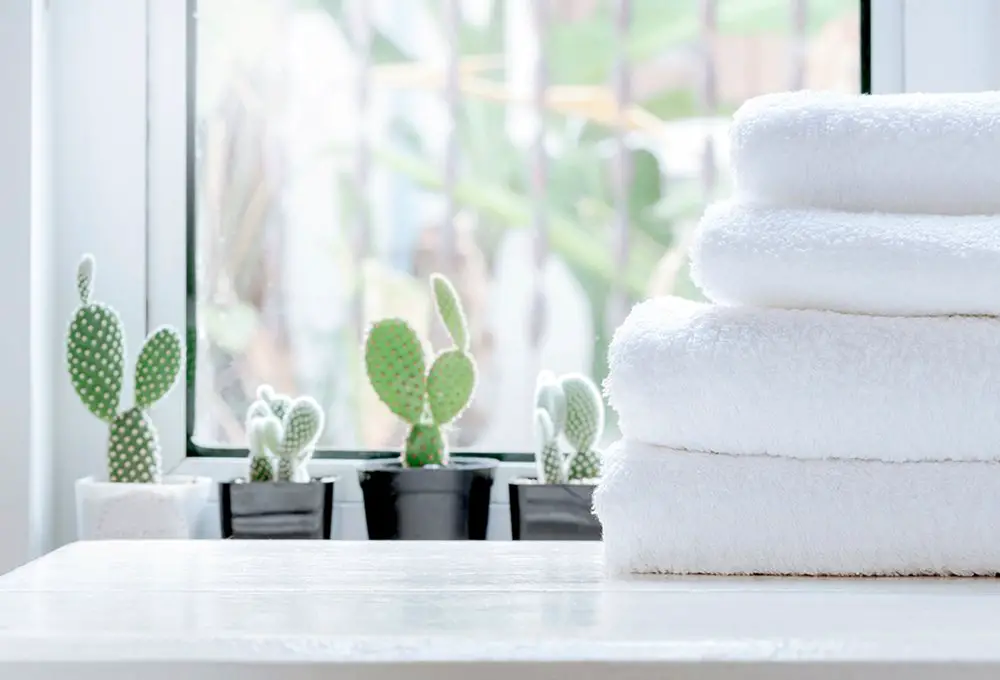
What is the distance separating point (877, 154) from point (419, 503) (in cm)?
54

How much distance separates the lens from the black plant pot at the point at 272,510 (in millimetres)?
1061

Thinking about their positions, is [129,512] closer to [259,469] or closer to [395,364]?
[259,469]

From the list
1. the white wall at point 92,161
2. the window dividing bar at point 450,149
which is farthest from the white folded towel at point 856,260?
the white wall at point 92,161

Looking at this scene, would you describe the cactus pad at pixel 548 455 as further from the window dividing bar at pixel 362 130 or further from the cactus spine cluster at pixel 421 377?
the window dividing bar at pixel 362 130

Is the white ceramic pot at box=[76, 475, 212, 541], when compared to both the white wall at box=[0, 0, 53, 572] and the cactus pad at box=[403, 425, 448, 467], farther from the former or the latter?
the cactus pad at box=[403, 425, 448, 467]

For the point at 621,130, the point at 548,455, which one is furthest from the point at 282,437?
the point at 621,130

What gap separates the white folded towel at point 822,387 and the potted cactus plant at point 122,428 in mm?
594

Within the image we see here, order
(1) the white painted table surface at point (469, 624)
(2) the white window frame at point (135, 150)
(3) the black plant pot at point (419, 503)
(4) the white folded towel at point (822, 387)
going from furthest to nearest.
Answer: (2) the white window frame at point (135, 150)
(3) the black plant pot at point (419, 503)
(4) the white folded towel at point (822, 387)
(1) the white painted table surface at point (469, 624)

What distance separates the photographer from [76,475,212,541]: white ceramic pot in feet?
3.46

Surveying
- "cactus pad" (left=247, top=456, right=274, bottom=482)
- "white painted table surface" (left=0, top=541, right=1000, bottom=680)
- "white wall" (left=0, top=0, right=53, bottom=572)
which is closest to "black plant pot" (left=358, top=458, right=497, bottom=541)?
"cactus pad" (left=247, top=456, right=274, bottom=482)

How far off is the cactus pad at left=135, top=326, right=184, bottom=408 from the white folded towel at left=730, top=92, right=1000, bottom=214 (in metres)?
0.61

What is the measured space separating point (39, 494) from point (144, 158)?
339mm

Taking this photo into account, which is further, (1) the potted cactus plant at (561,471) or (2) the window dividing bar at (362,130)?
(2) the window dividing bar at (362,130)

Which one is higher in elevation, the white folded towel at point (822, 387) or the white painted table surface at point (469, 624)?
→ the white folded towel at point (822, 387)
